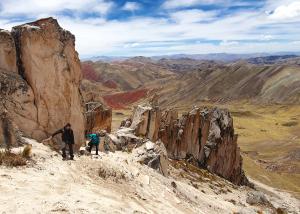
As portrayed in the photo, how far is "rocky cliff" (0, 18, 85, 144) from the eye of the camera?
86.2 feet

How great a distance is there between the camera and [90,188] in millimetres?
19375

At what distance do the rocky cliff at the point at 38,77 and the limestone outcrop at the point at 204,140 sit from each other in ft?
80.4

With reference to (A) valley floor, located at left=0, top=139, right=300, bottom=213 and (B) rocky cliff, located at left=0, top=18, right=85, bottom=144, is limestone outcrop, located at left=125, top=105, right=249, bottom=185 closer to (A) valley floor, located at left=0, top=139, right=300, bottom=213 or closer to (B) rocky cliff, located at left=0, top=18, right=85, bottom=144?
(A) valley floor, located at left=0, top=139, right=300, bottom=213

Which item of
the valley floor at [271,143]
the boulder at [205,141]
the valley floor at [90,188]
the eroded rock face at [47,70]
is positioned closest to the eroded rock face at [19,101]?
the eroded rock face at [47,70]

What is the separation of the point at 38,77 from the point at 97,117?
2389 centimetres

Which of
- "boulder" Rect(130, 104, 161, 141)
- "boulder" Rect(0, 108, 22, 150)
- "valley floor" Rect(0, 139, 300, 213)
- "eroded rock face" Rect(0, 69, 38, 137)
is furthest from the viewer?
"boulder" Rect(130, 104, 161, 141)

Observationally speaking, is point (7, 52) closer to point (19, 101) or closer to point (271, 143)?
point (19, 101)

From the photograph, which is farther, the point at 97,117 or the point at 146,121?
the point at 97,117

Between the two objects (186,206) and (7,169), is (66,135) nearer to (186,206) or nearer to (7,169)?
(7,169)

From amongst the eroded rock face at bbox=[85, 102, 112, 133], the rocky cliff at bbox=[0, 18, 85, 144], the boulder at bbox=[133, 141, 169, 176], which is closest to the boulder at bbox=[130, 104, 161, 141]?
the eroded rock face at bbox=[85, 102, 112, 133]

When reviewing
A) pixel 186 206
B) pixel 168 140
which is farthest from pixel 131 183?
pixel 168 140

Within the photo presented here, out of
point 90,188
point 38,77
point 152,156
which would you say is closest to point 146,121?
point 152,156

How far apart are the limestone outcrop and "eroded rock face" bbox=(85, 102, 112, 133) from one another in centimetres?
593

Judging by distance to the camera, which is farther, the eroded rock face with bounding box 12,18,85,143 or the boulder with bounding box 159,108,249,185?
the boulder with bounding box 159,108,249,185
